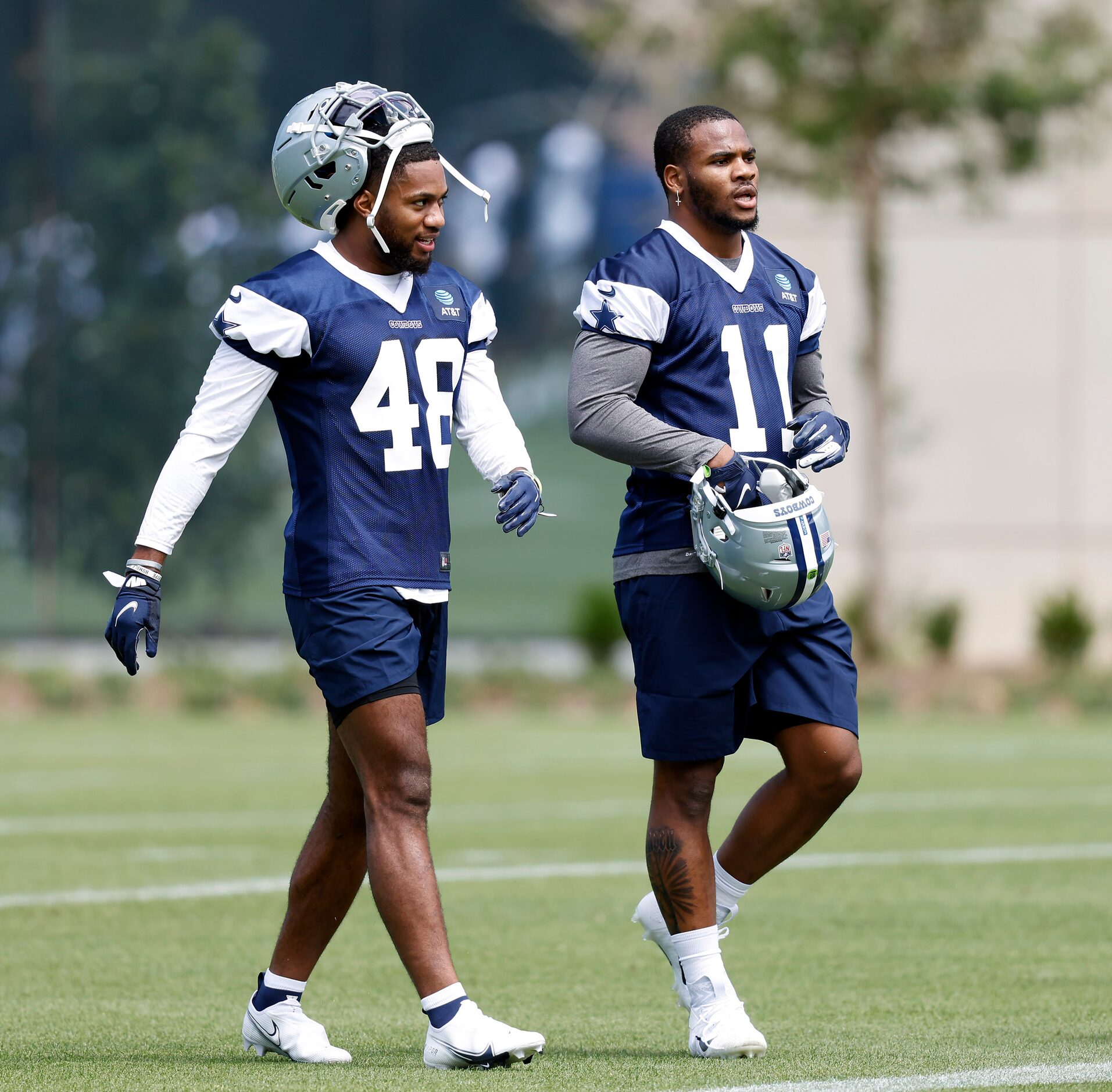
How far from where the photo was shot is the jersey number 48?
212 inches

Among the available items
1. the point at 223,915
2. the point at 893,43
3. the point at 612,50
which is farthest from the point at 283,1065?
the point at 612,50

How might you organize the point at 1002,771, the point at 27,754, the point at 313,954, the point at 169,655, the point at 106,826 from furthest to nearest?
the point at 169,655, the point at 27,754, the point at 1002,771, the point at 106,826, the point at 313,954

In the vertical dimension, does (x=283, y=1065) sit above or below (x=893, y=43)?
below

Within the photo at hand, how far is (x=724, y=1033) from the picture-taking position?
537cm

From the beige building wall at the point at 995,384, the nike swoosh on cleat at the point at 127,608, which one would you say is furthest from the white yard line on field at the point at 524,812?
the beige building wall at the point at 995,384

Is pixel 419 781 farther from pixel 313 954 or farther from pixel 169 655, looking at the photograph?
pixel 169 655

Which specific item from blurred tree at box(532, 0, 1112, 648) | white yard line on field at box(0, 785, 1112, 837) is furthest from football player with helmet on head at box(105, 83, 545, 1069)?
blurred tree at box(532, 0, 1112, 648)

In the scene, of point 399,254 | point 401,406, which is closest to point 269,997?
point 401,406

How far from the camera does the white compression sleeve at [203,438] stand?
17.5 ft

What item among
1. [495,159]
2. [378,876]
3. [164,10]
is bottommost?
[378,876]

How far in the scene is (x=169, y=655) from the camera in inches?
898

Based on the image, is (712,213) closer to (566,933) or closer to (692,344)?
(692,344)

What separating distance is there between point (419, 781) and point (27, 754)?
1145 cm

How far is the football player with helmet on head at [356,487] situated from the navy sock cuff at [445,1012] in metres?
0.01
